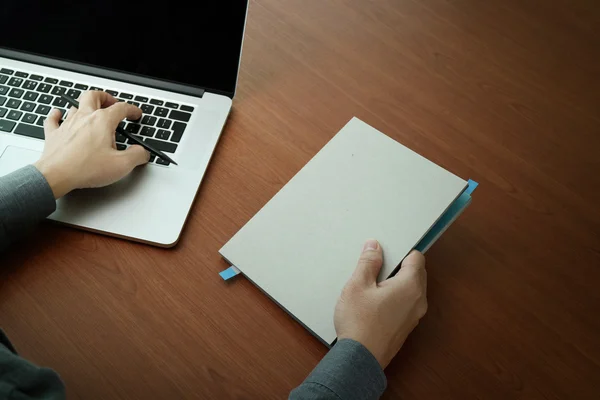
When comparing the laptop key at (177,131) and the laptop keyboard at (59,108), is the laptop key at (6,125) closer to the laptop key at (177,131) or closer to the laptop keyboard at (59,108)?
the laptop keyboard at (59,108)

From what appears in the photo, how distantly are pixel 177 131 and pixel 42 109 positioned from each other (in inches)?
8.5

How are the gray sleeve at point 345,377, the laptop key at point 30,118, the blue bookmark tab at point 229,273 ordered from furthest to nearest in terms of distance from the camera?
the laptop key at point 30,118, the blue bookmark tab at point 229,273, the gray sleeve at point 345,377

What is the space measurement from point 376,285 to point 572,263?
310mm

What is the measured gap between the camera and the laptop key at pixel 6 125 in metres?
0.76

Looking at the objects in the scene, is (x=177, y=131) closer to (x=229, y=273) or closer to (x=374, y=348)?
(x=229, y=273)

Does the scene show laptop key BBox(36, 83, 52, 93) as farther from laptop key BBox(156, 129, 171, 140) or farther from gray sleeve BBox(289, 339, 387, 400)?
gray sleeve BBox(289, 339, 387, 400)

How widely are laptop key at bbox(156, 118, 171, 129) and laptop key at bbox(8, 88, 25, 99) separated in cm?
23

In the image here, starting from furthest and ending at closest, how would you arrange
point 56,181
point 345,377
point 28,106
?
point 28,106 < point 56,181 < point 345,377

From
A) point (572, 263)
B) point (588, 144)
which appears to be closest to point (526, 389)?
point (572, 263)

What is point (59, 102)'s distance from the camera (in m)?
0.79

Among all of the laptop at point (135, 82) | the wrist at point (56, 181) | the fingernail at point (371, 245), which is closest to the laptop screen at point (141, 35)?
the laptop at point (135, 82)

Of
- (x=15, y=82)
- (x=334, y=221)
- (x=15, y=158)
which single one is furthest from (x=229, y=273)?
(x=15, y=82)

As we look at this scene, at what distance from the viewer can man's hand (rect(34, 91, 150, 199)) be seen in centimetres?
68

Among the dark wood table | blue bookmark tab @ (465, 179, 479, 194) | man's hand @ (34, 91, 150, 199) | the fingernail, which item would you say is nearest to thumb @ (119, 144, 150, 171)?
man's hand @ (34, 91, 150, 199)
